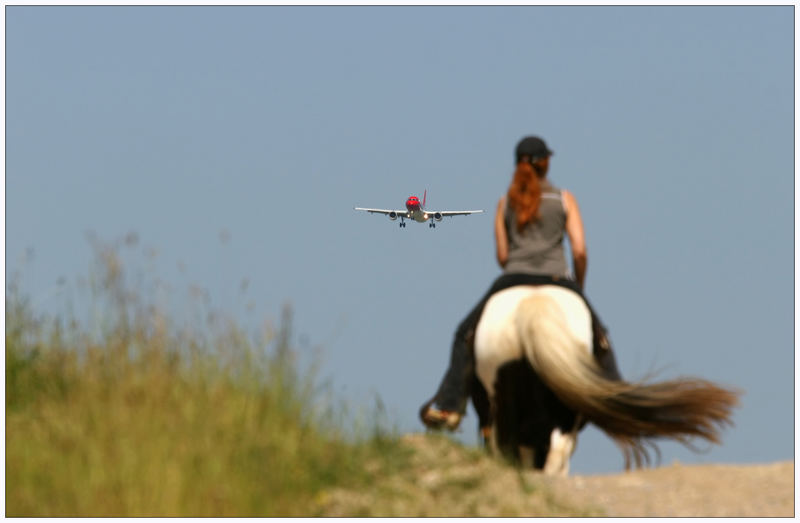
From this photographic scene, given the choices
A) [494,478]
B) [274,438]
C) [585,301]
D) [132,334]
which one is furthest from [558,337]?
[132,334]

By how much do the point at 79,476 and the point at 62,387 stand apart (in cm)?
152

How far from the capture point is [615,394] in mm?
8906

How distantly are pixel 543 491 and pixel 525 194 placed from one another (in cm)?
222

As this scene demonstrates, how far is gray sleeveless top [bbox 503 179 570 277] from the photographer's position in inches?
366

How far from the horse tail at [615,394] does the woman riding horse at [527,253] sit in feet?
1.03

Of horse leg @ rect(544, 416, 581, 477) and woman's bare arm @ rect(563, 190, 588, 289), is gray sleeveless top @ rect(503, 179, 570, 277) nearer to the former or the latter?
woman's bare arm @ rect(563, 190, 588, 289)

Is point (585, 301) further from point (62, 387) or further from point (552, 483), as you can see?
point (62, 387)

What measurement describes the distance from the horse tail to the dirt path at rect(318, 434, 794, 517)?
1.04ft

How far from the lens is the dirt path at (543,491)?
25.0ft

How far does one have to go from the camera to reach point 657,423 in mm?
9133

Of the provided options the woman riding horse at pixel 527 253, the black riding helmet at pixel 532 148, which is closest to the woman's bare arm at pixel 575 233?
the woman riding horse at pixel 527 253

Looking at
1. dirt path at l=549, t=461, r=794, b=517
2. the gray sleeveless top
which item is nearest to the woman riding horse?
the gray sleeveless top

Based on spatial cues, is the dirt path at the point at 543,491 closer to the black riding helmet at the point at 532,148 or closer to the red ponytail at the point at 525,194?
the red ponytail at the point at 525,194

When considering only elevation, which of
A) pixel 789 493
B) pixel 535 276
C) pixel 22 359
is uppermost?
pixel 535 276
